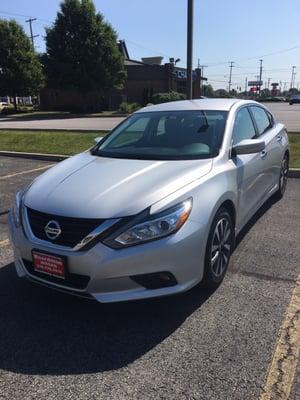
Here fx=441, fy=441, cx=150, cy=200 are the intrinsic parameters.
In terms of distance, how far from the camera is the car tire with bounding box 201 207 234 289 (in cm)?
355

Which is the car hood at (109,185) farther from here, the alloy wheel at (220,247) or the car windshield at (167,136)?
the alloy wheel at (220,247)

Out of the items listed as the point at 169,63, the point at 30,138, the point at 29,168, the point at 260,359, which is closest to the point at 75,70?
the point at 169,63

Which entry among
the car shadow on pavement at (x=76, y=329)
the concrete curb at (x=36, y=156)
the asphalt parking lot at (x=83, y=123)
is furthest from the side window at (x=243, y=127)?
the asphalt parking lot at (x=83, y=123)

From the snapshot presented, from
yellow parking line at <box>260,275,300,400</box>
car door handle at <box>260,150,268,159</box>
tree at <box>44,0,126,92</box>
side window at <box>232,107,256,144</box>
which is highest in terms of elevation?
tree at <box>44,0,126,92</box>

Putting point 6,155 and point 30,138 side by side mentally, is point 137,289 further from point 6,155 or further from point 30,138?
point 30,138

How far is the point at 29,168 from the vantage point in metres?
10.2

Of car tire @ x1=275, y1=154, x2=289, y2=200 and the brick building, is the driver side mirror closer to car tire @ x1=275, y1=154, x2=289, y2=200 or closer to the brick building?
car tire @ x1=275, y1=154, x2=289, y2=200

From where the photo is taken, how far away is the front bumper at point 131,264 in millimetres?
3064

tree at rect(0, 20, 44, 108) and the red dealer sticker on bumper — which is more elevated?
tree at rect(0, 20, 44, 108)

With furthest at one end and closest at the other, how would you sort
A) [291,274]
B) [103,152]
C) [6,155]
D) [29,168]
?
[6,155]
[29,168]
[103,152]
[291,274]

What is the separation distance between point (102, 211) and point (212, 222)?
0.91 metres

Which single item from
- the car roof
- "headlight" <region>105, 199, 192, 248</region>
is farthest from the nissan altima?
the car roof

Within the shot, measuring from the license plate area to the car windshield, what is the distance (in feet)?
4.76

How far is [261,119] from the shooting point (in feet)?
18.8
